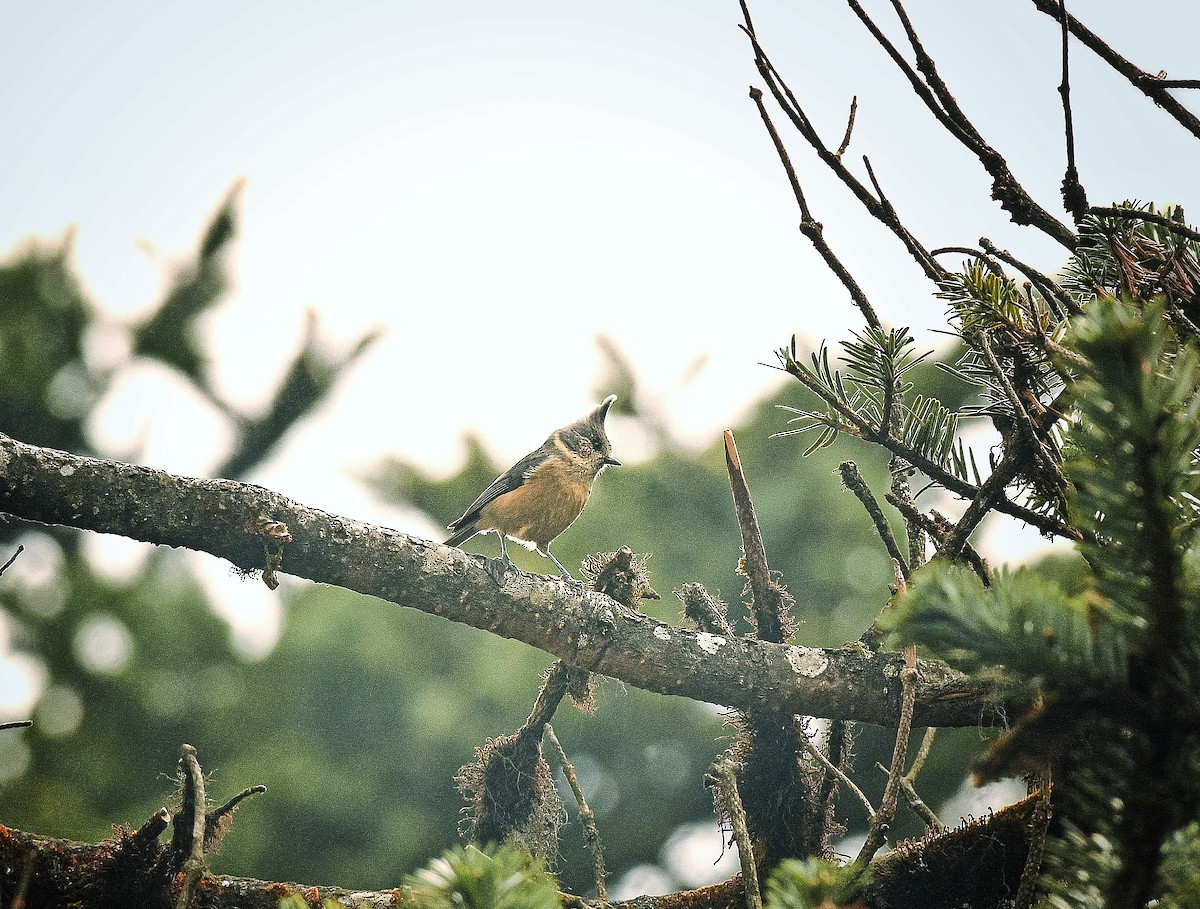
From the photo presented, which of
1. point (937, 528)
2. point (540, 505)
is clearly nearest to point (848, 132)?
point (937, 528)

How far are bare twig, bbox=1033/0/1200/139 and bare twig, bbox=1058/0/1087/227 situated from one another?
0.15 feet

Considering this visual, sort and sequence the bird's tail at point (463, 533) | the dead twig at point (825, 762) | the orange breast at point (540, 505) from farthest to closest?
the bird's tail at point (463, 533) → the orange breast at point (540, 505) → the dead twig at point (825, 762)

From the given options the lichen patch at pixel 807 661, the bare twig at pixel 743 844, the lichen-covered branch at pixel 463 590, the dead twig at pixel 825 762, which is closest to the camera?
the bare twig at pixel 743 844

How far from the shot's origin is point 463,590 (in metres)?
2.00

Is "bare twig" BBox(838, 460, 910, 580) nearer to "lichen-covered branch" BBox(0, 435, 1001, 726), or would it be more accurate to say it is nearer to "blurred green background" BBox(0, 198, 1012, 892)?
"lichen-covered branch" BBox(0, 435, 1001, 726)

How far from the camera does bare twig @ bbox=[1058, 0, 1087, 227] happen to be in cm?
116

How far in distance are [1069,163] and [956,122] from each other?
154 millimetres

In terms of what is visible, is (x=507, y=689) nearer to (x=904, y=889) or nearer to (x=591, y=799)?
(x=591, y=799)

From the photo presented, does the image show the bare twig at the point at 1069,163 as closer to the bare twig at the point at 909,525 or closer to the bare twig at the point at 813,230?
the bare twig at the point at 813,230

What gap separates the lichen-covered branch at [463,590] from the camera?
174 cm

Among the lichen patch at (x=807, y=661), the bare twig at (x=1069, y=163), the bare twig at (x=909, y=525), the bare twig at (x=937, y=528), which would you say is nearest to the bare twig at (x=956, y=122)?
the bare twig at (x=1069, y=163)

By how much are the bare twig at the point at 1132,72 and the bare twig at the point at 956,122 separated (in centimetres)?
15

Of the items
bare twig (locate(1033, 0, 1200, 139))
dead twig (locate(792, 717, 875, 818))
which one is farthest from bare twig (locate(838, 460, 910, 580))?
bare twig (locate(1033, 0, 1200, 139))

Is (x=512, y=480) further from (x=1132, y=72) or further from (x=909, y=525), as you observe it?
(x=1132, y=72)
